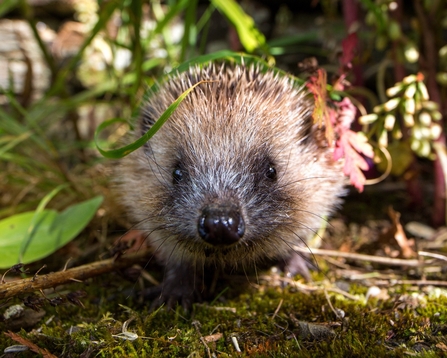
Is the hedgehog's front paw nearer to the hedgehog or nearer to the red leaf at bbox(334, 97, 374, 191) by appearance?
the hedgehog

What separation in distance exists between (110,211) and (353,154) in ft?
5.65

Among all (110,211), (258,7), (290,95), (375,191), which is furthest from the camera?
(258,7)

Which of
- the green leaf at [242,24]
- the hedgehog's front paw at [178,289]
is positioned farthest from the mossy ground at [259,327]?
the green leaf at [242,24]

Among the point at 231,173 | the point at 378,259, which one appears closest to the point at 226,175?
the point at 231,173

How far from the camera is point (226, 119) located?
2062mm

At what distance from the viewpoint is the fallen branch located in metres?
1.87

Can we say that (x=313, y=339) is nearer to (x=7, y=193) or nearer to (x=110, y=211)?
(x=110, y=211)

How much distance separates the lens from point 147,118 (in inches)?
93.2

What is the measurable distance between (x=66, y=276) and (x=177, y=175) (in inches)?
27.5

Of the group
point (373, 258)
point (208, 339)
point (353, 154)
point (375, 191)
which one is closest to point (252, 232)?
point (208, 339)

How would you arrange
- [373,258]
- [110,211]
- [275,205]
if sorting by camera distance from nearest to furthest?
[275,205] → [373,258] → [110,211]

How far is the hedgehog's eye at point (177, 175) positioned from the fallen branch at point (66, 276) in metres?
0.51

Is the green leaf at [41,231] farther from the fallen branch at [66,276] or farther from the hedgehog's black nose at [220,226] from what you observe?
the hedgehog's black nose at [220,226]

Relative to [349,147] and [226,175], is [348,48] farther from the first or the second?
[226,175]
